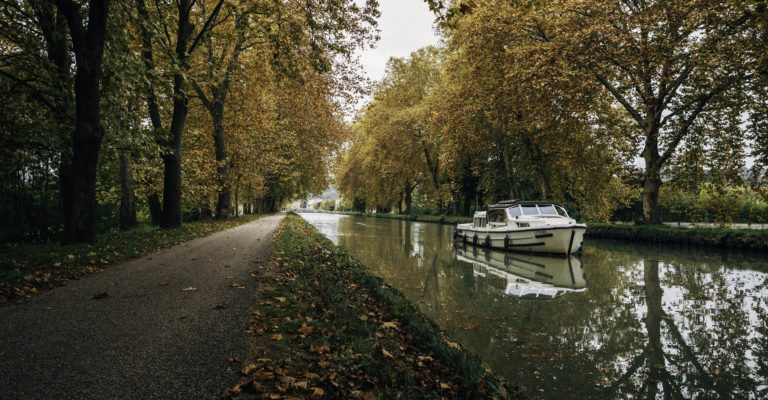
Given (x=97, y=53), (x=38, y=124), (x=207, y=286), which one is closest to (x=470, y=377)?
(x=207, y=286)

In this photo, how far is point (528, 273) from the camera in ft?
35.7

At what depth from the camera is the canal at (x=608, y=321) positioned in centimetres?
405

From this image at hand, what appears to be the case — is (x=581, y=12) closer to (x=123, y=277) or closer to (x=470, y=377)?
(x=470, y=377)

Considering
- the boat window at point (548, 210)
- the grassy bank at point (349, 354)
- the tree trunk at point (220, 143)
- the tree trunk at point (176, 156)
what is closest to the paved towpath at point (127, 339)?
the grassy bank at point (349, 354)

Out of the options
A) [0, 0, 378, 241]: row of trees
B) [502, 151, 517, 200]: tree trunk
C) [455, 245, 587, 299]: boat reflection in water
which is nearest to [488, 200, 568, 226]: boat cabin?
[455, 245, 587, 299]: boat reflection in water

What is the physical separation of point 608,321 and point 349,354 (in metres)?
5.07

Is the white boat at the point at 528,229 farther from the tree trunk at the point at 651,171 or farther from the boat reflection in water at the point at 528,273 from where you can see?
the tree trunk at the point at 651,171

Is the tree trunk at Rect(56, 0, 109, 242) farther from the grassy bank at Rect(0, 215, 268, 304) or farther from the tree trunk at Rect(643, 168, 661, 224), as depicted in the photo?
the tree trunk at Rect(643, 168, 661, 224)

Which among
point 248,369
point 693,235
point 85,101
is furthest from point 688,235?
point 85,101

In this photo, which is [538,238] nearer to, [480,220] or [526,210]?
[526,210]

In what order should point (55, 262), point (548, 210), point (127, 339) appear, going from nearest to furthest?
point (127, 339), point (55, 262), point (548, 210)

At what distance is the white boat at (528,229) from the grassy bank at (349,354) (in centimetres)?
1049

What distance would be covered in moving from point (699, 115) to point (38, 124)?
25417mm

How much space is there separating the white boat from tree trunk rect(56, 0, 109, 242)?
48.0 feet
